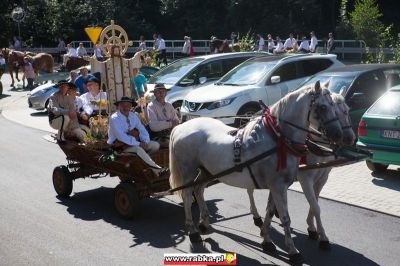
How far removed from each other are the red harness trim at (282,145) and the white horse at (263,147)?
12 millimetres

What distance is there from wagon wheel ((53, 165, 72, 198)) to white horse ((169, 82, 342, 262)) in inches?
113

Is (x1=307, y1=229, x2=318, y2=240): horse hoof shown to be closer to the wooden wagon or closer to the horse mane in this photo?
the horse mane

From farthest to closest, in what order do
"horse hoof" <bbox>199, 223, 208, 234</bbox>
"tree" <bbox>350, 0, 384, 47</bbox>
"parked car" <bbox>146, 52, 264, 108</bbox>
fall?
1. "tree" <bbox>350, 0, 384, 47</bbox>
2. "parked car" <bbox>146, 52, 264, 108</bbox>
3. "horse hoof" <bbox>199, 223, 208, 234</bbox>

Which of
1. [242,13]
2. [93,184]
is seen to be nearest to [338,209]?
[93,184]

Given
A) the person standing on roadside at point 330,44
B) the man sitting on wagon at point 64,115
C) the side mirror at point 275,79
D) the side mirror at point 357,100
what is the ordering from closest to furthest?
the man sitting on wagon at point 64,115 → the side mirror at point 357,100 → the side mirror at point 275,79 → the person standing on roadside at point 330,44

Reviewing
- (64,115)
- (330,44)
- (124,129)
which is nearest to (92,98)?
(64,115)

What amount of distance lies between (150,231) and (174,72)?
8.96 metres

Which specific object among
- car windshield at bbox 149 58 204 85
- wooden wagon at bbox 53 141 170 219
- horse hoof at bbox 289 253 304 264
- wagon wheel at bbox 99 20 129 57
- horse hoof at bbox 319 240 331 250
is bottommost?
horse hoof at bbox 319 240 331 250

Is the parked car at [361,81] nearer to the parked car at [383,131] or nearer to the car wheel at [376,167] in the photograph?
the parked car at [383,131]

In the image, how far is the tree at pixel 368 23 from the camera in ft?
104

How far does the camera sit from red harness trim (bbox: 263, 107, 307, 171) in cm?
644

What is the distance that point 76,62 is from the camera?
27.0 m

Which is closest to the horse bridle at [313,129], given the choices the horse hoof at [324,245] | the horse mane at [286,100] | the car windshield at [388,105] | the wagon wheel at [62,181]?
the horse mane at [286,100]

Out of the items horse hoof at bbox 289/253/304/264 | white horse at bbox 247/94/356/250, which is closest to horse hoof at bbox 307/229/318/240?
white horse at bbox 247/94/356/250
